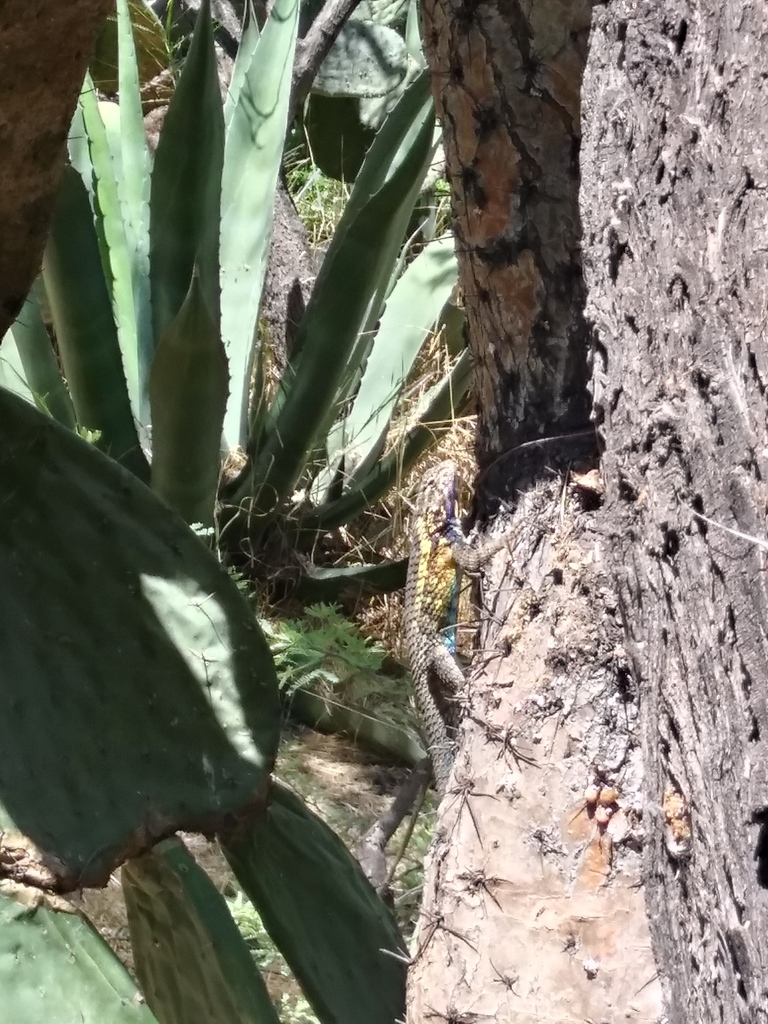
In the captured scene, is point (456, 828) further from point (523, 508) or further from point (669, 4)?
point (669, 4)

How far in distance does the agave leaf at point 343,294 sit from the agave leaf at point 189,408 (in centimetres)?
36

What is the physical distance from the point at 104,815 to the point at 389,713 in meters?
Answer: 1.68

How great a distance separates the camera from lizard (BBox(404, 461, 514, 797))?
1927 mm

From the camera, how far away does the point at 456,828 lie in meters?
1.25

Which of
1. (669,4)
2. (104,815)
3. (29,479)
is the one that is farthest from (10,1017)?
(669,4)

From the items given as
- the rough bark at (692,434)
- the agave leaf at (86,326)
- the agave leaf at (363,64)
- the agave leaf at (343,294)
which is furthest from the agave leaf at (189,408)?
the agave leaf at (363,64)

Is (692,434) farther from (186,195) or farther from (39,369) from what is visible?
(39,369)

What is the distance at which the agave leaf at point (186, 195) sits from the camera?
7.34ft

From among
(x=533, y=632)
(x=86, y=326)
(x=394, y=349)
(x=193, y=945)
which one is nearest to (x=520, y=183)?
(x=533, y=632)

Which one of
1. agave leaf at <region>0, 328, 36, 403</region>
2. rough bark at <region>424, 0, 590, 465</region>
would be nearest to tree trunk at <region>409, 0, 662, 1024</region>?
rough bark at <region>424, 0, 590, 465</region>

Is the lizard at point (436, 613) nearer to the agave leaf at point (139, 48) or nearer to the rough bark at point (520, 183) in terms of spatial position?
the rough bark at point (520, 183)

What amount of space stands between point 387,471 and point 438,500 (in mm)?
1011

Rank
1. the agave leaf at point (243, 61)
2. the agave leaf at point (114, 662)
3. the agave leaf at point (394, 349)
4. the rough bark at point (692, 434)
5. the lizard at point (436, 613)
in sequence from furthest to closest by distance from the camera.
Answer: the agave leaf at point (394, 349), the agave leaf at point (243, 61), the lizard at point (436, 613), the agave leaf at point (114, 662), the rough bark at point (692, 434)

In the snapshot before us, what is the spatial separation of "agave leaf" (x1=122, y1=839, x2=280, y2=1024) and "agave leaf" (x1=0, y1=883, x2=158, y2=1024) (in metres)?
0.15
